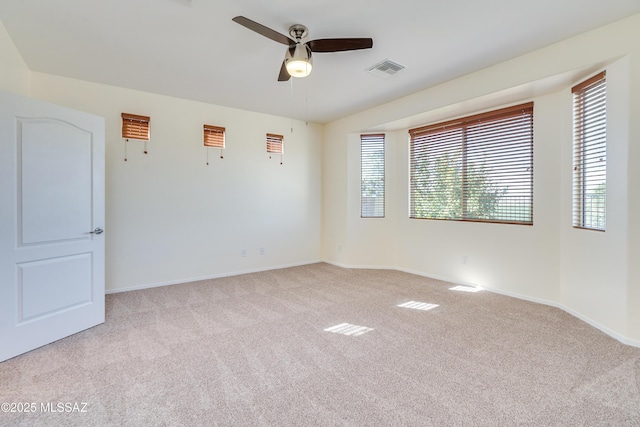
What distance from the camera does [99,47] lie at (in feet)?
9.80

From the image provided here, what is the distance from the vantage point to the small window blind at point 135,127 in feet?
13.3

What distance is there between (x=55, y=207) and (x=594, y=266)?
17.4ft

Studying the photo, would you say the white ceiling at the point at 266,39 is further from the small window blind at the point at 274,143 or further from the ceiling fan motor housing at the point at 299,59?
the small window blind at the point at 274,143

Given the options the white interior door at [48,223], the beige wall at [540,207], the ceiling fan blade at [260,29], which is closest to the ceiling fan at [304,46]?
the ceiling fan blade at [260,29]

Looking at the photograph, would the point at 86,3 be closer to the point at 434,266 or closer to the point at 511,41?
the point at 511,41

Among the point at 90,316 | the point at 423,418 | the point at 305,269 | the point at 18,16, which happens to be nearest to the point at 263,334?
the point at 423,418

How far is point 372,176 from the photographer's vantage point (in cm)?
546

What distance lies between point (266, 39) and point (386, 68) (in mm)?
1455

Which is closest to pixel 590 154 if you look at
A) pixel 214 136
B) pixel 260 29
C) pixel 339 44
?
pixel 339 44

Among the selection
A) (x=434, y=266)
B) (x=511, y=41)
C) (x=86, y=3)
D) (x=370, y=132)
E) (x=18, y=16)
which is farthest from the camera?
(x=370, y=132)

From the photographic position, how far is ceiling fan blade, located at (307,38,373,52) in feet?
7.99

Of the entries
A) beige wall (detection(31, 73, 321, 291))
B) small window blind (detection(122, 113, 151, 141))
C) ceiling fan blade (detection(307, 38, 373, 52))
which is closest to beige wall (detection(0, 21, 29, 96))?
beige wall (detection(31, 73, 321, 291))

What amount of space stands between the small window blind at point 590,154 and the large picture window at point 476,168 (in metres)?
0.50

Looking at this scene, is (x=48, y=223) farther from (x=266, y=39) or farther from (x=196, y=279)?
(x=266, y=39)
